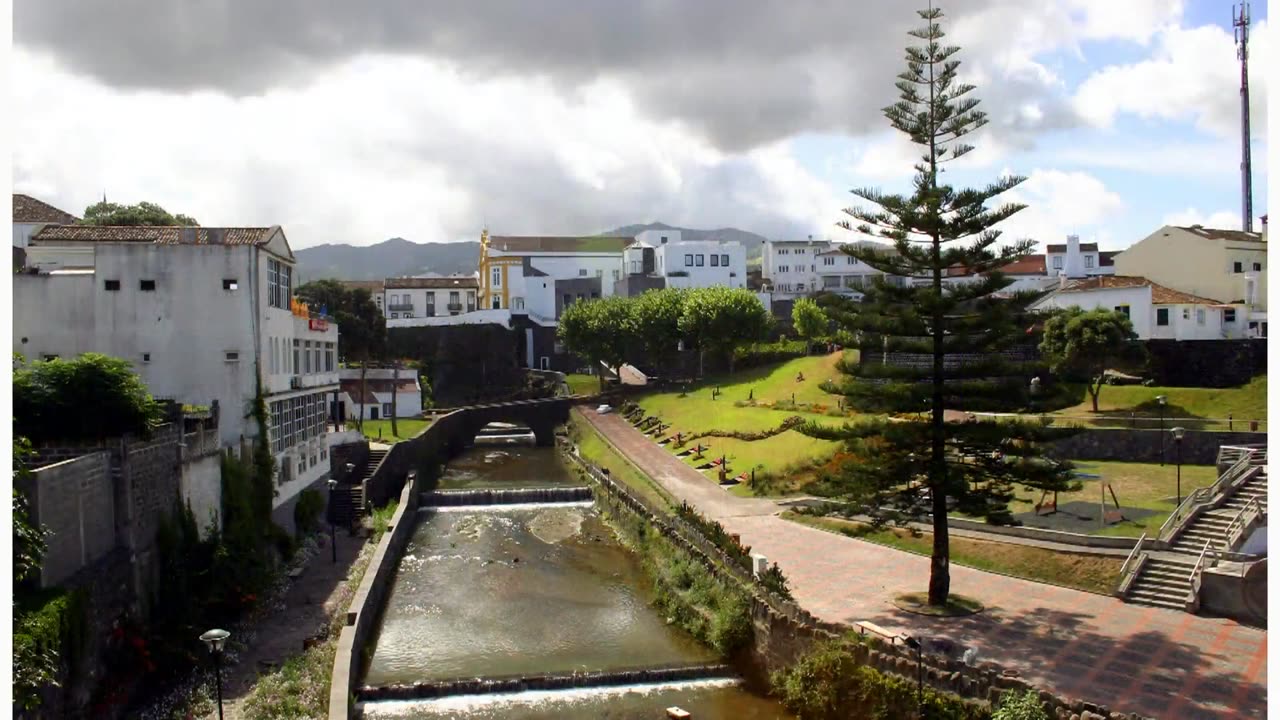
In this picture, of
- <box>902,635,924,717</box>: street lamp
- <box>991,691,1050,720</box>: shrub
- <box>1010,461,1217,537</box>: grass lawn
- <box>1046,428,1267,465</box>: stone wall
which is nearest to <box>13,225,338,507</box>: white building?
<box>902,635,924,717</box>: street lamp

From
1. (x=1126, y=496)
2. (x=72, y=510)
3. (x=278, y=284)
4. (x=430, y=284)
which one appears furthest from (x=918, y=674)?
(x=430, y=284)

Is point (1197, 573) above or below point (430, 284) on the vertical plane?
below

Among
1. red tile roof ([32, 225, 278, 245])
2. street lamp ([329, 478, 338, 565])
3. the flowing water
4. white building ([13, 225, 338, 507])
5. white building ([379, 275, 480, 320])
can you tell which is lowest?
the flowing water

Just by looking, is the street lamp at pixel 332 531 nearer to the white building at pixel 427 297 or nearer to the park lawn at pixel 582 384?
the park lawn at pixel 582 384

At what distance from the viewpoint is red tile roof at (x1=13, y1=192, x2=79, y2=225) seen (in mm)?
41969

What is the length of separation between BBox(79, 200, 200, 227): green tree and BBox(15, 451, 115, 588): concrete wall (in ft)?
107

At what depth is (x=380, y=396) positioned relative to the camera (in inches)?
2196

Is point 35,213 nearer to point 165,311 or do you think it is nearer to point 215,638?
point 165,311

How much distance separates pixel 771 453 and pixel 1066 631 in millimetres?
20415

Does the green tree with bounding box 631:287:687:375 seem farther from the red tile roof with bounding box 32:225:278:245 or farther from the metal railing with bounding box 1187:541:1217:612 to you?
the metal railing with bounding box 1187:541:1217:612

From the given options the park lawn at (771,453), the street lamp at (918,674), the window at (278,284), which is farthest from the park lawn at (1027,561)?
the window at (278,284)

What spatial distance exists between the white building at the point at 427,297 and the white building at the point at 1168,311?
5357cm

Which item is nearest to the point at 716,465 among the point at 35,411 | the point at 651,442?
the point at 651,442

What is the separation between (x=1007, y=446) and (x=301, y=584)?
17271mm
